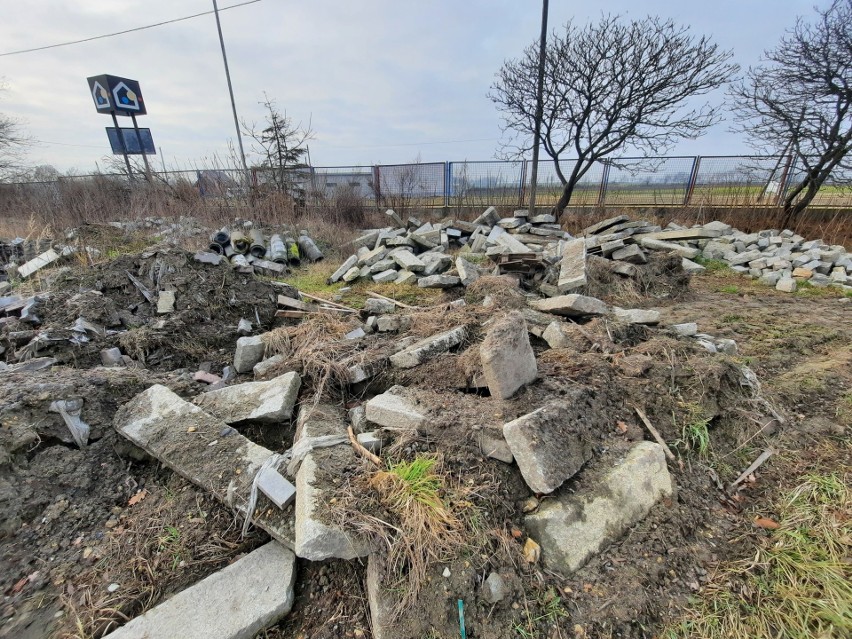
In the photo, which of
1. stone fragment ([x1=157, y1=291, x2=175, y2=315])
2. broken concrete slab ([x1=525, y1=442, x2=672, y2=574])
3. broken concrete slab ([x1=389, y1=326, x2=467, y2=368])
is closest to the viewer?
broken concrete slab ([x1=525, y1=442, x2=672, y2=574])

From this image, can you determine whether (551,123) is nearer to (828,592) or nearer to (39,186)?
(828,592)

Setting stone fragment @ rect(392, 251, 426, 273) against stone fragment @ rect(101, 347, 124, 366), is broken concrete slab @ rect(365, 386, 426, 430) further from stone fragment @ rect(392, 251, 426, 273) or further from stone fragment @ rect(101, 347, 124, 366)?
stone fragment @ rect(392, 251, 426, 273)

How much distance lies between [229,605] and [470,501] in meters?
1.29

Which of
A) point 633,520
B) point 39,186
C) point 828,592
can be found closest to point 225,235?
point 633,520

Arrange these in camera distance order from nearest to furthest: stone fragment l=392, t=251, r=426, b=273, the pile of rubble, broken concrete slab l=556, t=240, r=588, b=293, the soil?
the soil < broken concrete slab l=556, t=240, r=588, b=293 < the pile of rubble < stone fragment l=392, t=251, r=426, b=273

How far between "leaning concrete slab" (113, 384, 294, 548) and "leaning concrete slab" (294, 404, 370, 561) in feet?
0.73

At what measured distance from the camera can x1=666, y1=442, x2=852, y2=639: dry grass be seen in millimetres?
1633

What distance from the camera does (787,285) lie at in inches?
258

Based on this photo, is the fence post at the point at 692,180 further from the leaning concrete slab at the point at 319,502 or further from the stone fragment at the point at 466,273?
the leaning concrete slab at the point at 319,502

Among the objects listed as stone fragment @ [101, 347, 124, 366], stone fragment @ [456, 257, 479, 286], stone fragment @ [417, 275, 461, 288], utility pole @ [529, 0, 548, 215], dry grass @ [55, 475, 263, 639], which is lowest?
dry grass @ [55, 475, 263, 639]

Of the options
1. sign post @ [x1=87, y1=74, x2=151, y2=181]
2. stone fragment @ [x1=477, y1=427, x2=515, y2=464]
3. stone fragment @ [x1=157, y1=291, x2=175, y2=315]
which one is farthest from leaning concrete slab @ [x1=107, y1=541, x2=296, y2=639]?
sign post @ [x1=87, y1=74, x2=151, y2=181]

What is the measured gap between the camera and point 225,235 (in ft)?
29.6

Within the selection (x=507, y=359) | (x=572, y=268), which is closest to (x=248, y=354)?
(x=507, y=359)

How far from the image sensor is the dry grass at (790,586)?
163 cm
